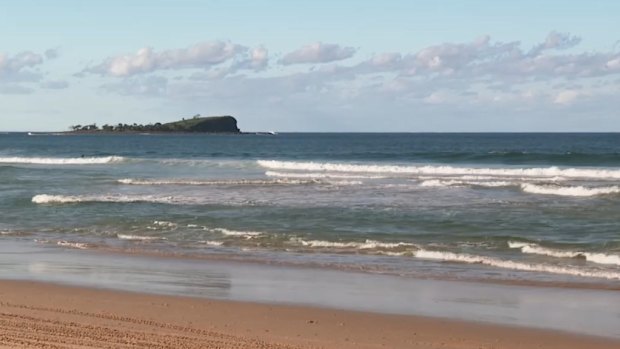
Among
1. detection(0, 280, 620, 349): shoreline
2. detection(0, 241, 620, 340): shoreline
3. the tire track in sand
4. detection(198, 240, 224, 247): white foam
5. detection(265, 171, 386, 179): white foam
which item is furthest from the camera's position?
detection(265, 171, 386, 179): white foam

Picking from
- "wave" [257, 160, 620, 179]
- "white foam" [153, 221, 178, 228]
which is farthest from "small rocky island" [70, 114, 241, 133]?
"white foam" [153, 221, 178, 228]

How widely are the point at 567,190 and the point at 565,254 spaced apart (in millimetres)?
13126

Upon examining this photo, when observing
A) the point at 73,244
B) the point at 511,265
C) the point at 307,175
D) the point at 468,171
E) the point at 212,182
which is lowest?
the point at 73,244

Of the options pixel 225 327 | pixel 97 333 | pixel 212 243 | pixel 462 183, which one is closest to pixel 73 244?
pixel 212 243

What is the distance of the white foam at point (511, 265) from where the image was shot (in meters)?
14.1

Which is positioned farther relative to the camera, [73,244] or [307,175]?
[307,175]

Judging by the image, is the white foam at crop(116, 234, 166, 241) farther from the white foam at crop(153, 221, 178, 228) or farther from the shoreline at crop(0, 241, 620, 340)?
the shoreline at crop(0, 241, 620, 340)

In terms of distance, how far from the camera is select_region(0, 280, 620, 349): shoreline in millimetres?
8883

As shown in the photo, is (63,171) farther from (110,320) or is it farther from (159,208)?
(110,320)

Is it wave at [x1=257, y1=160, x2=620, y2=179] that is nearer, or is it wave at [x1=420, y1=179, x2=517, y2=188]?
wave at [x1=420, y1=179, x2=517, y2=188]

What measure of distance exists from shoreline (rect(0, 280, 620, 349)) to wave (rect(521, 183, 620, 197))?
735 inches

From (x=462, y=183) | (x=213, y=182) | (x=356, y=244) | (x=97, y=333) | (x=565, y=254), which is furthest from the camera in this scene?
(x=213, y=182)

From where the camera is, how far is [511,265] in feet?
49.1

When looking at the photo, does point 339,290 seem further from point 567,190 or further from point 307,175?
point 307,175
